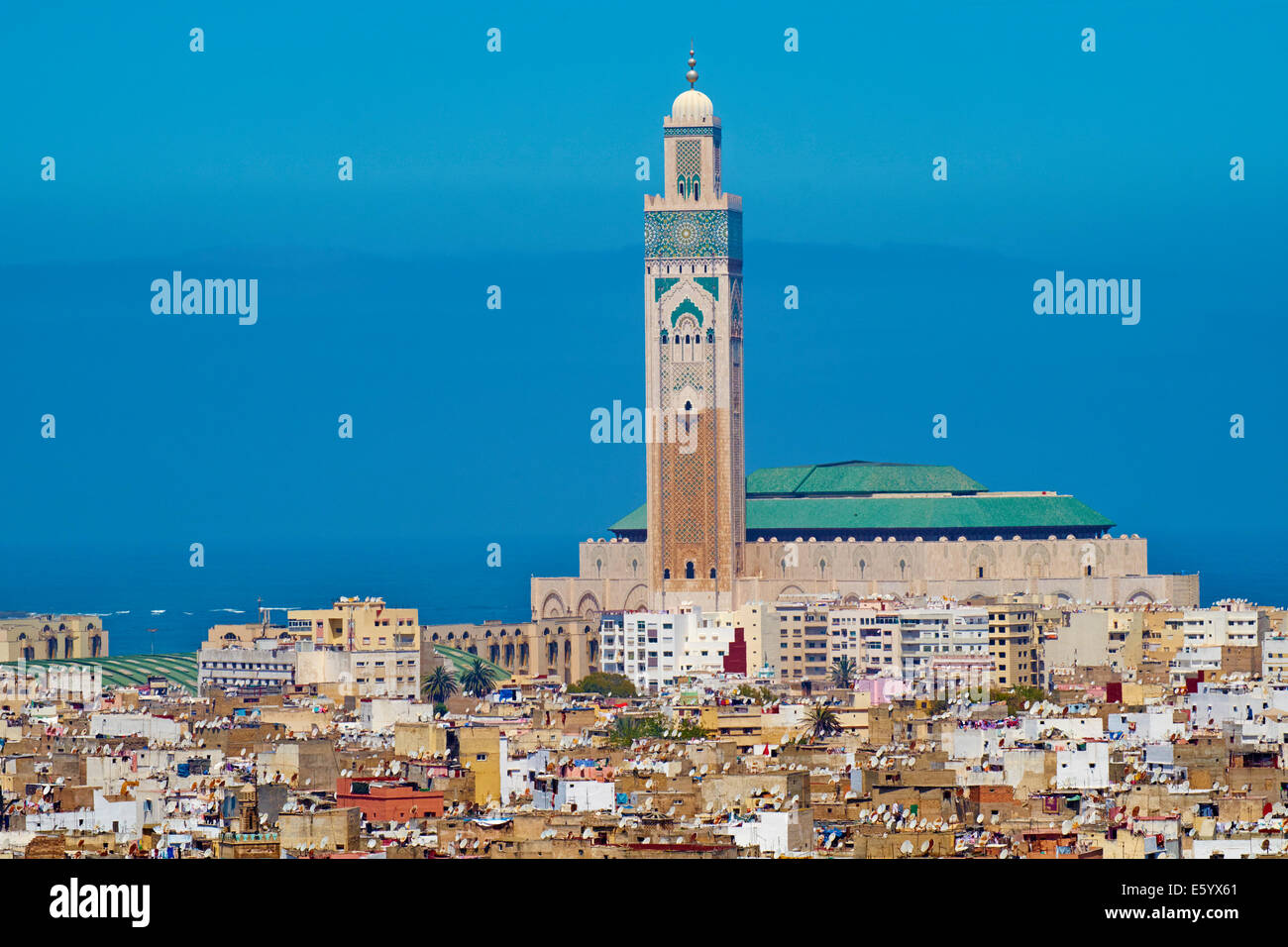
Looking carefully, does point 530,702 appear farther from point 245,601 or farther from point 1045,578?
point 245,601

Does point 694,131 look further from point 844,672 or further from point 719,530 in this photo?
point 844,672

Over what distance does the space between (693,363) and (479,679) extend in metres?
27.9

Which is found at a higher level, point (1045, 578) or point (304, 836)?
point (1045, 578)

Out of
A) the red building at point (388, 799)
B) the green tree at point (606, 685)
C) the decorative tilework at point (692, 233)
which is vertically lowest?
the red building at point (388, 799)

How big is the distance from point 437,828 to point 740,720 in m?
25.4

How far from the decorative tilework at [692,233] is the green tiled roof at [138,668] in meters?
26.5

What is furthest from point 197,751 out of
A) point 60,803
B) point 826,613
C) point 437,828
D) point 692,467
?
point 692,467

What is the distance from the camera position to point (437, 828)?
148ft

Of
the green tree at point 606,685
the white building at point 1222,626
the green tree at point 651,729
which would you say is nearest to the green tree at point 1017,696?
the green tree at point 651,729

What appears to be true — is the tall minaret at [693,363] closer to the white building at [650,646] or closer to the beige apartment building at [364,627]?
the white building at [650,646]

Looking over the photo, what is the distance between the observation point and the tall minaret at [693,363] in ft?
391
